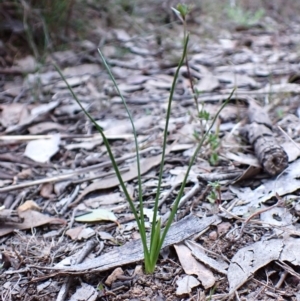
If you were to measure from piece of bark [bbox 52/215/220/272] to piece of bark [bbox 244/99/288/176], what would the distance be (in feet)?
0.69

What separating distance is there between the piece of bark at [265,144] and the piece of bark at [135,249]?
21 centimetres

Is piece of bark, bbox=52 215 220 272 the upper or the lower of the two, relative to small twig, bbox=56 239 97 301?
upper

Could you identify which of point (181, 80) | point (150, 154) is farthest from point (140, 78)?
point (150, 154)

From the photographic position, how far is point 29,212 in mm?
1136

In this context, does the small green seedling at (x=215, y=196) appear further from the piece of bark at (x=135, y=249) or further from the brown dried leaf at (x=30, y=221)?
the brown dried leaf at (x=30, y=221)

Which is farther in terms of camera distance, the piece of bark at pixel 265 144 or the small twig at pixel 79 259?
the piece of bark at pixel 265 144

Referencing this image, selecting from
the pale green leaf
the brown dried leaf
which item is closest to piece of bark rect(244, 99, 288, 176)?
the pale green leaf

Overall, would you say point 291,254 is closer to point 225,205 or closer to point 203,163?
point 225,205

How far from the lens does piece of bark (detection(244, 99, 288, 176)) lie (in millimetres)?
1092

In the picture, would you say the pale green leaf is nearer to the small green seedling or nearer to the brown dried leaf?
the brown dried leaf

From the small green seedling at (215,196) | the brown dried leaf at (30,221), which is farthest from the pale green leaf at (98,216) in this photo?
the small green seedling at (215,196)

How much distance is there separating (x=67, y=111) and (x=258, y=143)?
87cm

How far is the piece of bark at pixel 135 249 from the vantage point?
88 cm

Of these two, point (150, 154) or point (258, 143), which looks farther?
point (150, 154)
